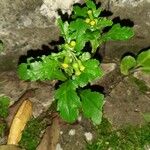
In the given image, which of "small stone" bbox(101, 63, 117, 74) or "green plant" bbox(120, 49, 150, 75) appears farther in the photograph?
"small stone" bbox(101, 63, 117, 74)

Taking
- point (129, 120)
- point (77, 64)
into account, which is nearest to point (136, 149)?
point (129, 120)

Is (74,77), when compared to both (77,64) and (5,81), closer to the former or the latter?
(77,64)

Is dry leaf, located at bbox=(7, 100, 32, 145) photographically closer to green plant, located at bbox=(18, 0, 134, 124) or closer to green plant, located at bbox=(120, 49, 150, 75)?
green plant, located at bbox=(18, 0, 134, 124)

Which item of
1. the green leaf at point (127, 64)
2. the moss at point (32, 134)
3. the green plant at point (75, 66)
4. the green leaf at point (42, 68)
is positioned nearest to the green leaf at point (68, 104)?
the green plant at point (75, 66)

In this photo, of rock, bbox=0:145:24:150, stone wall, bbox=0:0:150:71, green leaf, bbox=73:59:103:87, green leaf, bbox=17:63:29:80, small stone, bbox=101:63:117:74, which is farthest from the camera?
small stone, bbox=101:63:117:74

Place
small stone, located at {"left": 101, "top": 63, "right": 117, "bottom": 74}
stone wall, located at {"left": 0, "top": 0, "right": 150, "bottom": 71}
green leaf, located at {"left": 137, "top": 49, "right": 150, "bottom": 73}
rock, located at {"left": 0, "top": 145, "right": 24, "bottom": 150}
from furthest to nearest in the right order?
small stone, located at {"left": 101, "top": 63, "right": 117, "bottom": 74}
green leaf, located at {"left": 137, "top": 49, "right": 150, "bottom": 73}
stone wall, located at {"left": 0, "top": 0, "right": 150, "bottom": 71}
rock, located at {"left": 0, "top": 145, "right": 24, "bottom": 150}

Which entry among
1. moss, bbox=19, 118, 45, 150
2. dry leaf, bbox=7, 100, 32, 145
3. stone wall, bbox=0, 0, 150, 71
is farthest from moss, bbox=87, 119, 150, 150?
stone wall, bbox=0, 0, 150, 71
